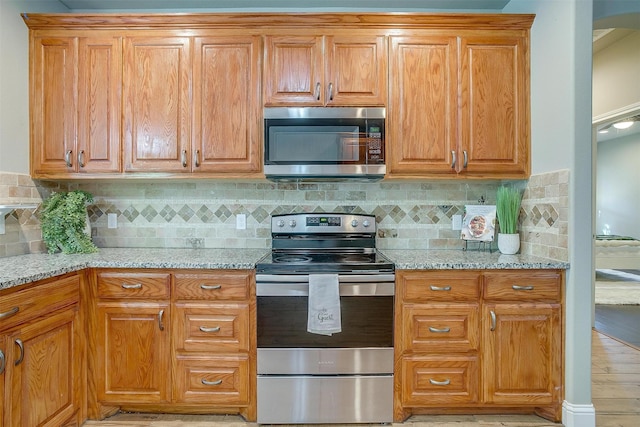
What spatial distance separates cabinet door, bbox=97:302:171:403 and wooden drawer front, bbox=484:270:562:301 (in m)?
1.84

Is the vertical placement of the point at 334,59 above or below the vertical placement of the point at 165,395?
above

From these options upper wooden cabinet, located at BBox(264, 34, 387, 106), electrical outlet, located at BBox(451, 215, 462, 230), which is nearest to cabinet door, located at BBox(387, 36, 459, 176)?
upper wooden cabinet, located at BBox(264, 34, 387, 106)

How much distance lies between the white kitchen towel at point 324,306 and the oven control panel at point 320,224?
622 millimetres

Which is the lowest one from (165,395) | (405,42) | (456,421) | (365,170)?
(456,421)

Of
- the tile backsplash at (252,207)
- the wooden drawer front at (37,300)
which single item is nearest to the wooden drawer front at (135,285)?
the wooden drawer front at (37,300)

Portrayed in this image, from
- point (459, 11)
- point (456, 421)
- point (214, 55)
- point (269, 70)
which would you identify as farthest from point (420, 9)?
point (456, 421)

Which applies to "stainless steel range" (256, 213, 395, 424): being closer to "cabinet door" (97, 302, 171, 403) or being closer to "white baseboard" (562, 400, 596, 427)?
"cabinet door" (97, 302, 171, 403)

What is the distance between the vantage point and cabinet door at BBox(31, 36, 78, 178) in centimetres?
227

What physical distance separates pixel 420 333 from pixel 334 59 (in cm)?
177

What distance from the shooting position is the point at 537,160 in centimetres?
221

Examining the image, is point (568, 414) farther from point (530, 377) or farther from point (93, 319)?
point (93, 319)

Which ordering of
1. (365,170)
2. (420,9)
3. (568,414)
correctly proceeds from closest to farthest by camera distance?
(568,414) < (365,170) < (420,9)

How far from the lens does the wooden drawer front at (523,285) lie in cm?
196

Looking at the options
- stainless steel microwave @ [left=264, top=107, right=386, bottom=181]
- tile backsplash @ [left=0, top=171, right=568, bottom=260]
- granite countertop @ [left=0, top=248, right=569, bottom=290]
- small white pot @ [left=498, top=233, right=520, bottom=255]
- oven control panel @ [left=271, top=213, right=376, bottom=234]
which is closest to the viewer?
granite countertop @ [left=0, top=248, right=569, bottom=290]
